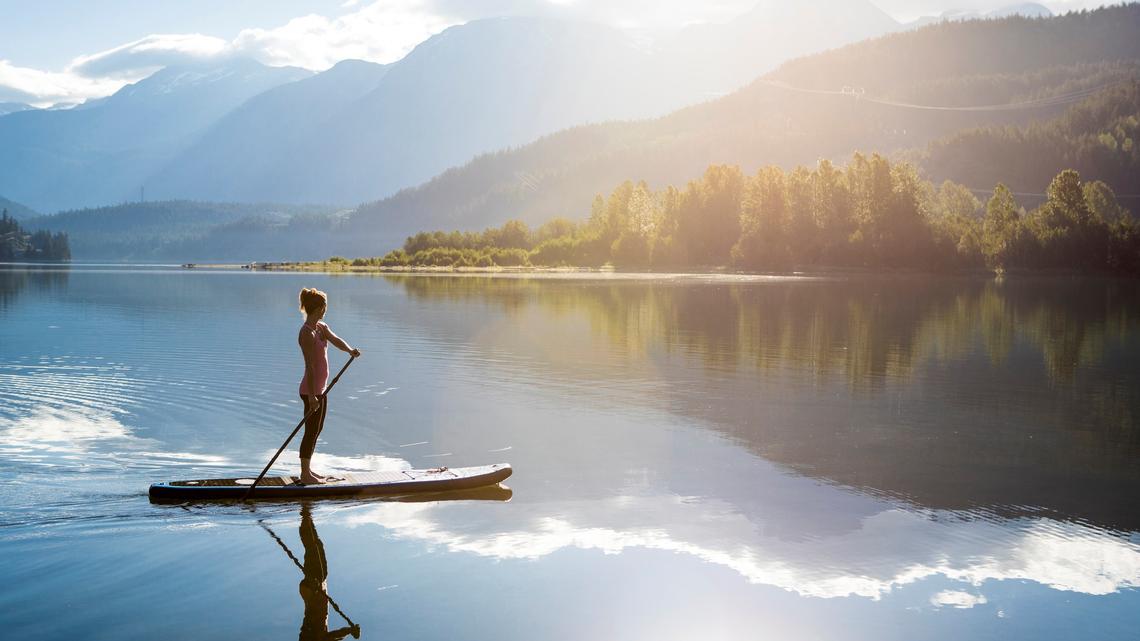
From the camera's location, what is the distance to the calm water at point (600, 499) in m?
12.0

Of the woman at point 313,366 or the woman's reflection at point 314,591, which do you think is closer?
the woman's reflection at point 314,591

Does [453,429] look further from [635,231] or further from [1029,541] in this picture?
[635,231]

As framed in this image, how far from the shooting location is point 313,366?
1675cm

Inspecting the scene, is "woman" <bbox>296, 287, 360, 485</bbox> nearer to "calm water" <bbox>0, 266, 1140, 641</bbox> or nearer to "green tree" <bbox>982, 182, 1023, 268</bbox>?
"calm water" <bbox>0, 266, 1140, 641</bbox>

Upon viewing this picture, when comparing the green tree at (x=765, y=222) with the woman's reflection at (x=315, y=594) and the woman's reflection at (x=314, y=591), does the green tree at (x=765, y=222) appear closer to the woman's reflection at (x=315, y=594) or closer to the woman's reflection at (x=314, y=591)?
the woman's reflection at (x=314, y=591)

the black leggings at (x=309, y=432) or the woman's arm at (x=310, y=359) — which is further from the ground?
the woman's arm at (x=310, y=359)

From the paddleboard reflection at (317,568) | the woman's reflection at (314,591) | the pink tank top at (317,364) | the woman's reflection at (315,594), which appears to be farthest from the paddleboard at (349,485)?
the pink tank top at (317,364)

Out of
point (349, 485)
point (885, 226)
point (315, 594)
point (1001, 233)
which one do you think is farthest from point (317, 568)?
point (1001, 233)

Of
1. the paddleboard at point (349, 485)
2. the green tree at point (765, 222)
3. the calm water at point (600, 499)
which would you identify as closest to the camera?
the calm water at point (600, 499)

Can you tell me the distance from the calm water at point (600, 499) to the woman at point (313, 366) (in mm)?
1070

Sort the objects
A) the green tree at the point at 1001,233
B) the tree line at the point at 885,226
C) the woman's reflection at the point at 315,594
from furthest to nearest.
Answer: the green tree at the point at 1001,233, the tree line at the point at 885,226, the woman's reflection at the point at 315,594

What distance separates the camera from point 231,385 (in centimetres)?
3033

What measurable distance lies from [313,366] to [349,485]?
2108 mm

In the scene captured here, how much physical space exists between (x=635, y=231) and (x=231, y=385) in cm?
16233
